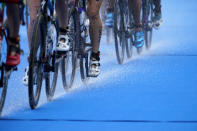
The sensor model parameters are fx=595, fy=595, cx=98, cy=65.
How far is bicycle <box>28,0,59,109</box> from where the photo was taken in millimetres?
5250

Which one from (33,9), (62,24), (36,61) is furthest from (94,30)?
(36,61)

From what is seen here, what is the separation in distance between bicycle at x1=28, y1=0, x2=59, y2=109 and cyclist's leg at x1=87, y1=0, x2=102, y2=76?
2.17ft

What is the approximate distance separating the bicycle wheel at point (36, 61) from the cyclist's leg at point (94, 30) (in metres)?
1.03

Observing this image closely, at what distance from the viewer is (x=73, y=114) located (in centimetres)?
545

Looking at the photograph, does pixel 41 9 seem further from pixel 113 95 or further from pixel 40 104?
pixel 113 95

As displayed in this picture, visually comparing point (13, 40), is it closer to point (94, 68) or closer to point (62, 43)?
point (62, 43)

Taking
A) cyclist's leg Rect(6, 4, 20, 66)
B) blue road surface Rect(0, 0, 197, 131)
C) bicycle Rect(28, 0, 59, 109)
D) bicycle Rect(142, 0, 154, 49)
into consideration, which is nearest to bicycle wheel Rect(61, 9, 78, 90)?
blue road surface Rect(0, 0, 197, 131)

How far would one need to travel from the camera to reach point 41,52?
5434 mm

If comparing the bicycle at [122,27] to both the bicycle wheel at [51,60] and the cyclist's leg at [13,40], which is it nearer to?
the bicycle wheel at [51,60]

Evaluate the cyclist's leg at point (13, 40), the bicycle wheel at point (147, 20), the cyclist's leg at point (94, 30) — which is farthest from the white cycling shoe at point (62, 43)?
the bicycle wheel at point (147, 20)

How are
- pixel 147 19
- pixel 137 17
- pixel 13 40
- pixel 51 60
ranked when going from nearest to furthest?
pixel 13 40 → pixel 51 60 → pixel 137 17 → pixel 147 19

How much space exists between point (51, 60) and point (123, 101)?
2.74 ft

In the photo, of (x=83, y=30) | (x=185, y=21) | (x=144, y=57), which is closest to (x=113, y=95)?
(x=83, y=30)

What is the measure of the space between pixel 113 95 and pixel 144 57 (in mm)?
2964
